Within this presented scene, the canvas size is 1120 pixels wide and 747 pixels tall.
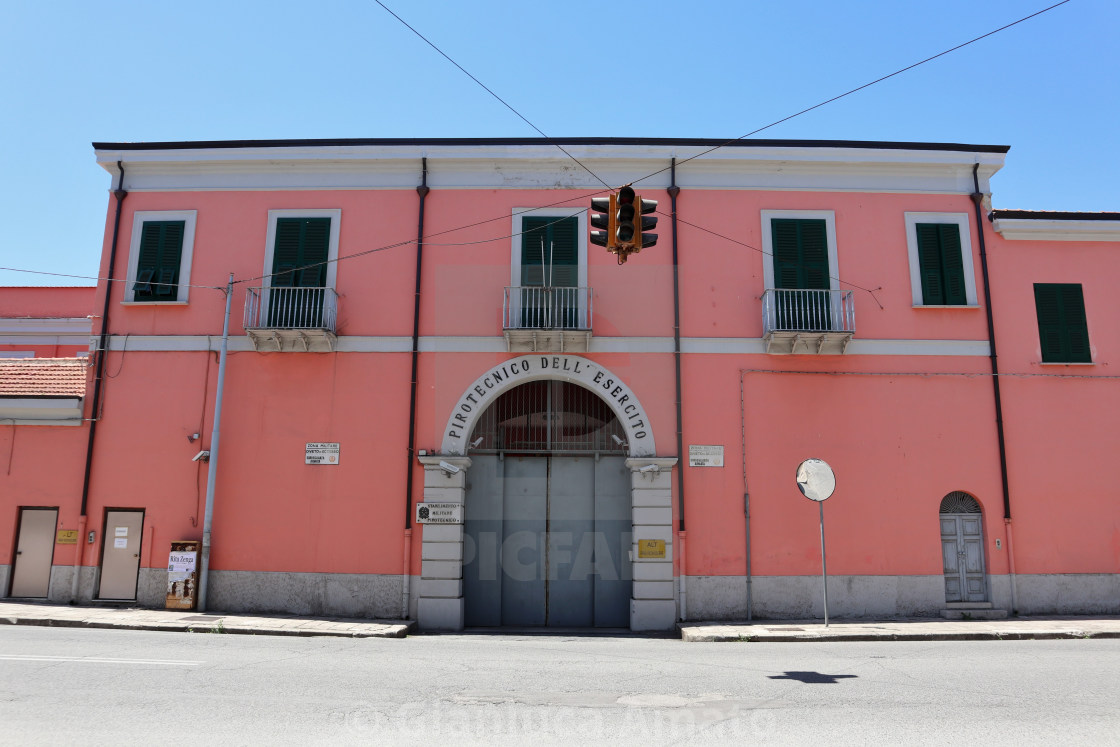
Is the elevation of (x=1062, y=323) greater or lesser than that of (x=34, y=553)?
greater

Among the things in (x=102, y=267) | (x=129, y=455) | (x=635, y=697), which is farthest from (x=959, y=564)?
(x=102, y=267)

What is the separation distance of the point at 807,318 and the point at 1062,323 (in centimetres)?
528

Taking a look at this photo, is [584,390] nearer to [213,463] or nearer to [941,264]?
[213,463]

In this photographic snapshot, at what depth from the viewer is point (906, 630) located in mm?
11930

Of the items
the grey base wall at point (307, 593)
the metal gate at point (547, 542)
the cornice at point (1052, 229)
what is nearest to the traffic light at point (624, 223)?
the metal gate at point (547, 542)

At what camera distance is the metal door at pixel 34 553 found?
1428cm

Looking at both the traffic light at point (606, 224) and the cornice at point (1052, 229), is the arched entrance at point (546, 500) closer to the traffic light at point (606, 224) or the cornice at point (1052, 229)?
the traffic light at point (606, 224)

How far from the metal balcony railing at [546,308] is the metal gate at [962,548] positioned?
25.7 ft

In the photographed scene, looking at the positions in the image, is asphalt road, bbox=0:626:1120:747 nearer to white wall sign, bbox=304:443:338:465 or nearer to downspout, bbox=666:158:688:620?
downspout, bbox=666:158:688:620

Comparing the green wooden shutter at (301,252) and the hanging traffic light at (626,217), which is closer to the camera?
the hanging traffic light at (626,217)

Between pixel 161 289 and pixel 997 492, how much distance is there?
1693cm

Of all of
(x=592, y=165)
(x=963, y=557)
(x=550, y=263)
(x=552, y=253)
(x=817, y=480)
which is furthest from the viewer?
(x=592, y=165)

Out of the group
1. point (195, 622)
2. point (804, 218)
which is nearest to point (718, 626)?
point (804, 218)

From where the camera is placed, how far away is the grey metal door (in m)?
13.8
